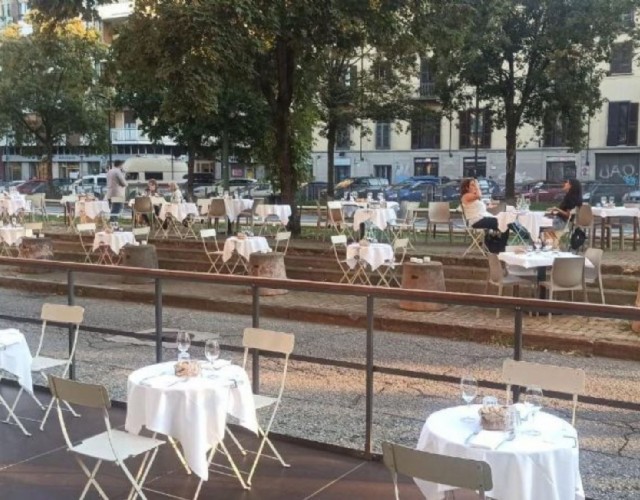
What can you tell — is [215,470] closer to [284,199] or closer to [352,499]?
[352,499]

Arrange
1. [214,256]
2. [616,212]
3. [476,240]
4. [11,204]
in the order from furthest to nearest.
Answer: [11,204]
[214,256]
[616,212]
[476,240]

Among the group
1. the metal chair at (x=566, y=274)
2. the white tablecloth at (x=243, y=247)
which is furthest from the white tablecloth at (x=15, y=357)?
the white tablecloth at (x=243, y=247)

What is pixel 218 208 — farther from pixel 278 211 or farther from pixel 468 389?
pixel 468 389

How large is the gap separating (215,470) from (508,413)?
2.00 meters

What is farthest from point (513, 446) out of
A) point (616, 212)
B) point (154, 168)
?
point (154, 168)

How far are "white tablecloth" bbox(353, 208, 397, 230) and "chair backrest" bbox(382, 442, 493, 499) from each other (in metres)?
11.2

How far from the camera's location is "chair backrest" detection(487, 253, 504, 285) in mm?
9594

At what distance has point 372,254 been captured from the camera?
11453mm

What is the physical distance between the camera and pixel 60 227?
19.7m

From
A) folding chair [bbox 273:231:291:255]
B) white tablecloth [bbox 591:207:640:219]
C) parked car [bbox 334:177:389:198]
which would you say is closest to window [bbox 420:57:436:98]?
parked car [bbox 334:177:389:198]

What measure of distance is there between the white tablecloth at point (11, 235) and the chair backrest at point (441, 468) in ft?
43.1

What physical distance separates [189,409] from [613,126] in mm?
41947

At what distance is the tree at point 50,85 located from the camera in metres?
34.1

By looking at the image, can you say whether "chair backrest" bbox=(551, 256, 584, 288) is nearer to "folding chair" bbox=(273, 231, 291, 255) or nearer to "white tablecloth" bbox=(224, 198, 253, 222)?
"folding chair" bbox=(273, 231, 291, 255)
